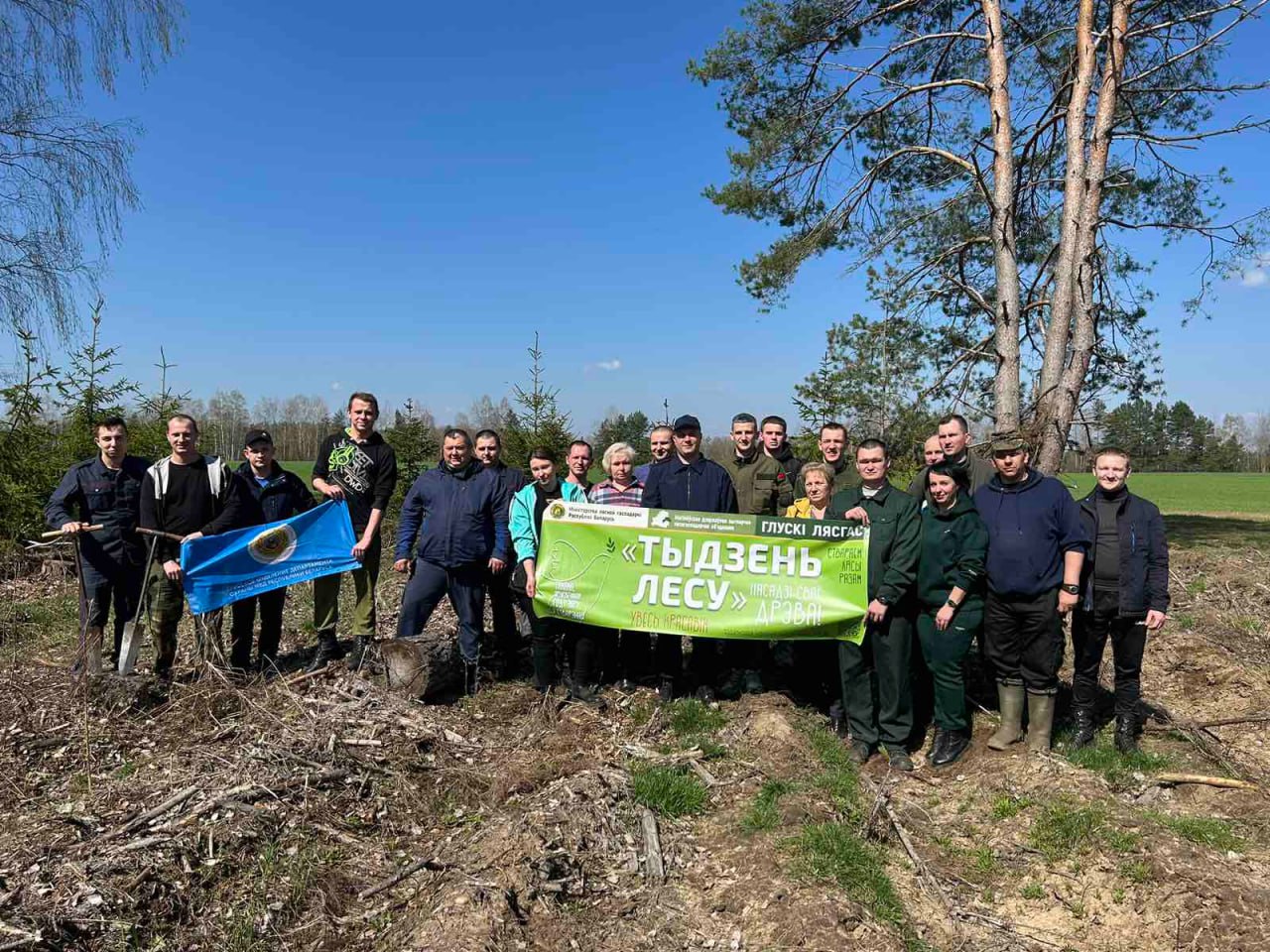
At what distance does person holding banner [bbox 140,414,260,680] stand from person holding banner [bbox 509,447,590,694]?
7.91ft

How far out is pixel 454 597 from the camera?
6.56 metres

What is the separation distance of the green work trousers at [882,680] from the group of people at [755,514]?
0.02 m

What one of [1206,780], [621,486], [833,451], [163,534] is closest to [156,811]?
[163,534]

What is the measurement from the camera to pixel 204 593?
20.1ft

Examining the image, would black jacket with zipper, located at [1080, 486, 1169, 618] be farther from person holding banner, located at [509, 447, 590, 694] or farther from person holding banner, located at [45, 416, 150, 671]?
person holding banner, located at [45, 416, 150, 671]

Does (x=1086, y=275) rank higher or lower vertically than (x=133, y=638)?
higher

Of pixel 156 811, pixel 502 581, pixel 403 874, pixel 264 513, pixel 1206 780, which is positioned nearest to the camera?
pixel 403 874

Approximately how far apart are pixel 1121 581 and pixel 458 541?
4.99 m

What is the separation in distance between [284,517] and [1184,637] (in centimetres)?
904

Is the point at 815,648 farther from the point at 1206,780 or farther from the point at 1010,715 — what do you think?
the point at 1206,780

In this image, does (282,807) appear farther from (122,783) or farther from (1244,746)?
(1244,746)

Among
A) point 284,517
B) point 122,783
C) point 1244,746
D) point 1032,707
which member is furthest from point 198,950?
point 1244,746

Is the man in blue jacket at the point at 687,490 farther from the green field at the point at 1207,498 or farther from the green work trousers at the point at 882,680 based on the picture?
the green field at the point at 1207,498

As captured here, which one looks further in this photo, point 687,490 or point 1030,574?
point 687,490
